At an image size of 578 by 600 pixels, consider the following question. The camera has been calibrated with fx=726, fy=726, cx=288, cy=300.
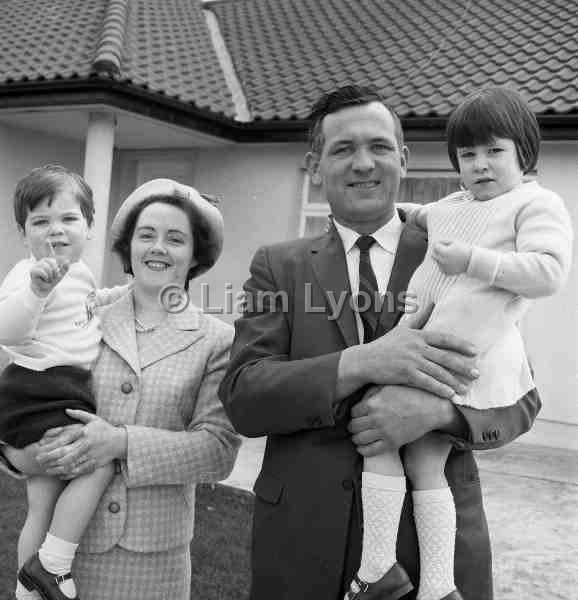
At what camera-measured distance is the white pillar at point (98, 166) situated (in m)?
9.10

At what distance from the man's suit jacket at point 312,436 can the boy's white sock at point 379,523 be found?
0.20 feet

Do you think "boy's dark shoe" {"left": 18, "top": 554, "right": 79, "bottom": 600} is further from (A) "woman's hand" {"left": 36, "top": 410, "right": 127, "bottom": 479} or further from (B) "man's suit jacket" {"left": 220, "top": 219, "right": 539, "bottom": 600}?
(B) "man's suit jacket" {"left": 220, "top": 219, "right": 539, "bottom": 600}

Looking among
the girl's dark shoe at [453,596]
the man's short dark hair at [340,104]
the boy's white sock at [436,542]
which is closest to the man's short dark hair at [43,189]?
the man's short dark hair at [340,104]

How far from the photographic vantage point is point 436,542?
6.59 feet

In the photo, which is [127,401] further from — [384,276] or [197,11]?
[197,11]

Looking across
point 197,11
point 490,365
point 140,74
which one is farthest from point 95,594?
point 197,11

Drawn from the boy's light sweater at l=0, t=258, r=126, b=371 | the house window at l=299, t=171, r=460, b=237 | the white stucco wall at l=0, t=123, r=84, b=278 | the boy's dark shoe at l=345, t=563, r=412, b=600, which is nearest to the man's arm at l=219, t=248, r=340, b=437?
the boy's dark shoe at l=345, t=563, r=412, b=600

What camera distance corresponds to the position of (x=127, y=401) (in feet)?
7.92

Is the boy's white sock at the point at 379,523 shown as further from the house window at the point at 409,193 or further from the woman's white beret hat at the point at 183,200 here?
the house window at the point at 409,193

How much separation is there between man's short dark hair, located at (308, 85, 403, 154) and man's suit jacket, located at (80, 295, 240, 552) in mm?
762

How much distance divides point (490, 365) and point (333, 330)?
0.46 meters

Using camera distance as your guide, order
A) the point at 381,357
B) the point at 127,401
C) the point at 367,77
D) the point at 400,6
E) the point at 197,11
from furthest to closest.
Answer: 1. the point at 197,11
2. the point at 400,6
3. the point at 367,77
4. the point at 127,401
5. the point at 381,357

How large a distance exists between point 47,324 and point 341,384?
3.44ft

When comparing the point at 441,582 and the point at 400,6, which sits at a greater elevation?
the point at 400,6
